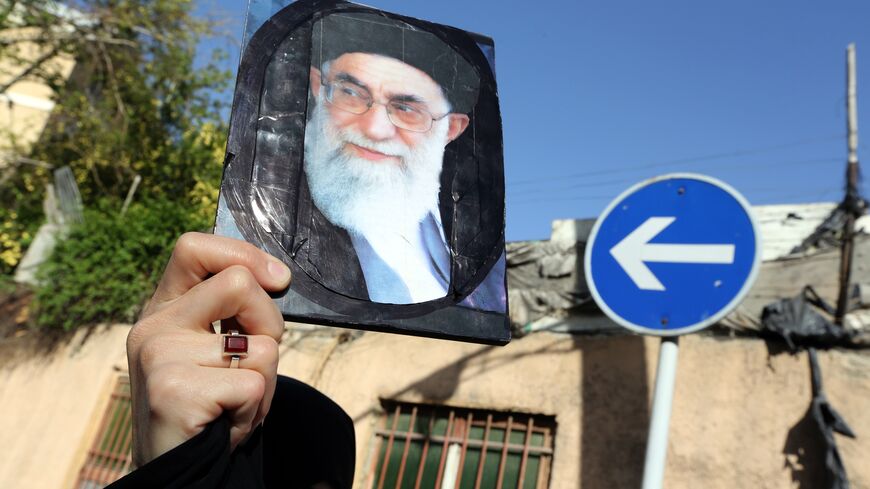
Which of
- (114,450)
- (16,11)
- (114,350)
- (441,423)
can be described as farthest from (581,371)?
(16,11)

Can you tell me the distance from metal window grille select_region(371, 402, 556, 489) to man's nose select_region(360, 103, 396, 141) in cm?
358

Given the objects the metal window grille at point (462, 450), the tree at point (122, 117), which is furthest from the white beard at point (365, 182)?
the tree at point (122, 117)

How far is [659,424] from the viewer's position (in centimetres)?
351

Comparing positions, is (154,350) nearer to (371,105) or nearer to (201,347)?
(201,347)

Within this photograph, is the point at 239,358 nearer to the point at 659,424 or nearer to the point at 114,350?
the point at 659,424

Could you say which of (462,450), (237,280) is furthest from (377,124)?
(462,450)

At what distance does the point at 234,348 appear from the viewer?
3.57 ft

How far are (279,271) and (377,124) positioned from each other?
0.49m

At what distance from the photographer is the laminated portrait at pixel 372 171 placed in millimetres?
1376

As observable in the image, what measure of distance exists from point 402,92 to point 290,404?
Answer: 75 centimetres

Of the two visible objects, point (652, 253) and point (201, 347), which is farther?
point (652, 253)

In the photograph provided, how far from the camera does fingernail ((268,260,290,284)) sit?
47.8 inches

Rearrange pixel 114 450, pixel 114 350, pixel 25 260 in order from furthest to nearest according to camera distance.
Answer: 1. pixel 25 260
2. pixel 114 350
3. pixel 114 450

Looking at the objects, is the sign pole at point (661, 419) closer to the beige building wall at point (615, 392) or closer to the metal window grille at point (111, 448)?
the beige building wall at point (615, 392)
